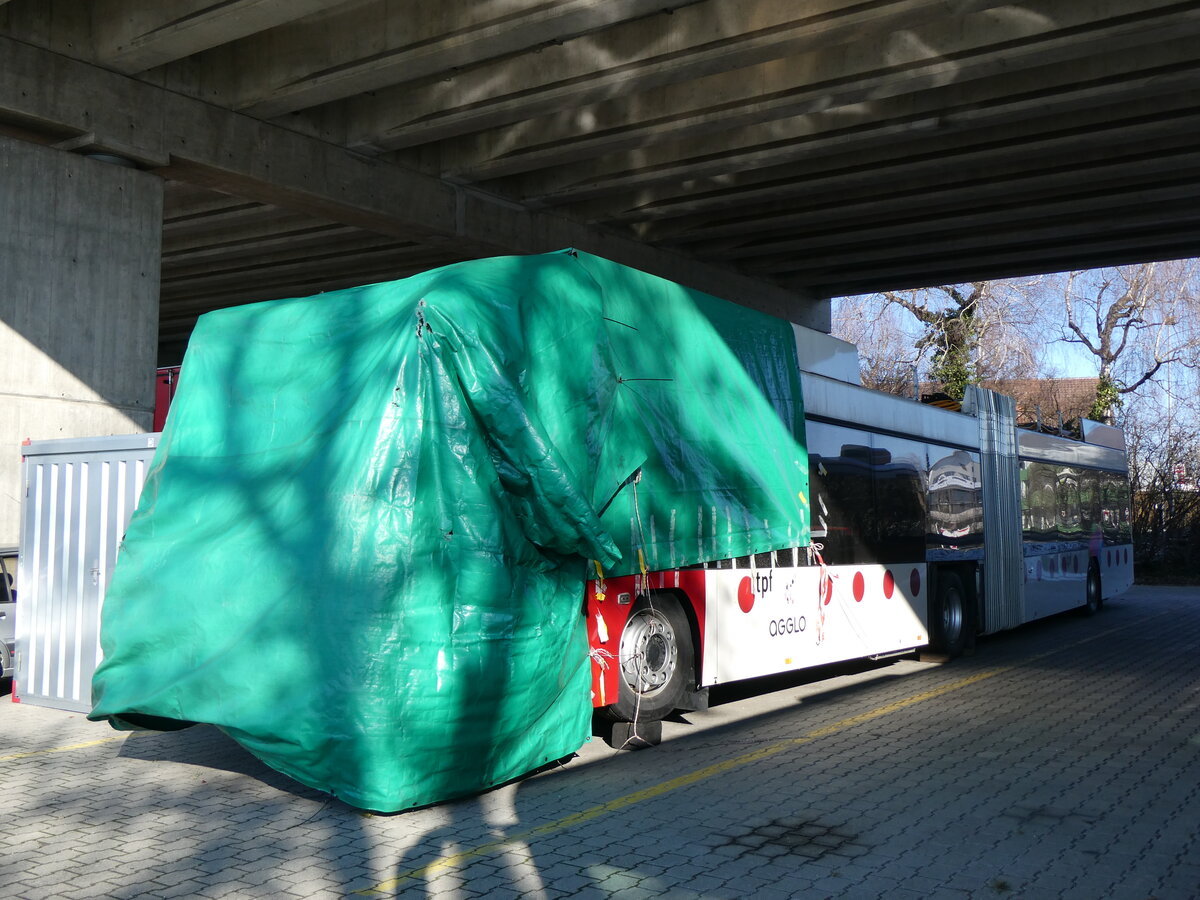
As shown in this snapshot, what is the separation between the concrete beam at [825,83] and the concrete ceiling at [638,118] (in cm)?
4

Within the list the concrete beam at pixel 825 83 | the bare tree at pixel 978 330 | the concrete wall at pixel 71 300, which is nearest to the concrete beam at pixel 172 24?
the concrete wall at pixel 71 300

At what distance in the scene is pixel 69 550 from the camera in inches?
391

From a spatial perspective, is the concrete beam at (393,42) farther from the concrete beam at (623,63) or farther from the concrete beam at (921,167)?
the concrete beam at (921,167)

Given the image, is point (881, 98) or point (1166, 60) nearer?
point (1166, 60)

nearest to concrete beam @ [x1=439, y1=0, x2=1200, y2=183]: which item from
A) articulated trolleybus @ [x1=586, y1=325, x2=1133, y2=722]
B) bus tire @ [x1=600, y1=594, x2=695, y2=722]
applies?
articulated trolleybus @ [x1=586, y1=325, x2=1133, y2=722]

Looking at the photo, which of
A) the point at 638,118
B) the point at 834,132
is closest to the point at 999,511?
the point at 834,132

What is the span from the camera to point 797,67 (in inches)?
552

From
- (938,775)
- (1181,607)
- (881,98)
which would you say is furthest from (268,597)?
(1181,607)

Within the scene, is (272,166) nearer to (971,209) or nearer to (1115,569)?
Answer: (971,209)

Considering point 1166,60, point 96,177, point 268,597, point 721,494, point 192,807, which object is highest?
point 1166,60

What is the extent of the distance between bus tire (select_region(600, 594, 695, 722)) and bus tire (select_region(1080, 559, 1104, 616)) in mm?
13662

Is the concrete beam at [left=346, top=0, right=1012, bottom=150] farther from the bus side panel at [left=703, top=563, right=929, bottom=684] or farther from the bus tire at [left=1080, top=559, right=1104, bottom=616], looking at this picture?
the bus tire at [left=1080, top=559, right=1104, bottom=616]

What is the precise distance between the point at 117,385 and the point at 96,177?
2444mm

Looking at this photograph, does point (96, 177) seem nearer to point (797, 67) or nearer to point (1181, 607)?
point (797, 67)
